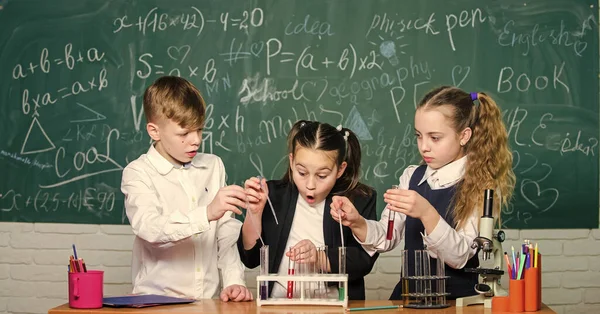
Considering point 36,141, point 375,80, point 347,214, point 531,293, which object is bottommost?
point 531,293

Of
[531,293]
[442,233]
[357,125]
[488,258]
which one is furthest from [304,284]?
[357,125]

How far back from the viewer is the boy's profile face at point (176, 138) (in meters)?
3.00

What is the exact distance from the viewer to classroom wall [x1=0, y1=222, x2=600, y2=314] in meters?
4.68

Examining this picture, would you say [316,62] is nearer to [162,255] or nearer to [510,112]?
[510,112]

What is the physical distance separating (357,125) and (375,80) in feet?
0.86

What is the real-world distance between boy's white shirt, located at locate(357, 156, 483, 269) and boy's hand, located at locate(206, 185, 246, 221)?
45 cm

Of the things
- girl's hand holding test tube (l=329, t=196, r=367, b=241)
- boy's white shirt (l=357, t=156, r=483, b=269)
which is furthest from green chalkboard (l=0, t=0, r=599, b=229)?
girl's hand holding test tube (l=329, t=196, r=367, b=241)

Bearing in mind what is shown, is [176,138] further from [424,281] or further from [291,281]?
[424,281]

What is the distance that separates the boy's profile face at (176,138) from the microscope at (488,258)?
103 cm

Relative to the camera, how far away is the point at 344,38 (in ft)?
15.4

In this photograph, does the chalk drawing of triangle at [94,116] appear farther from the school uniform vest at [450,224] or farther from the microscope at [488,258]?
the microscope at [488,258]

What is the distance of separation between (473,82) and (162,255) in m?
2.27

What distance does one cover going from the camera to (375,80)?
466 centimetres

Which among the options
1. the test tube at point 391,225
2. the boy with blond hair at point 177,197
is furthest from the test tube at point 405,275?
the boy with blond hair at point 177,197
